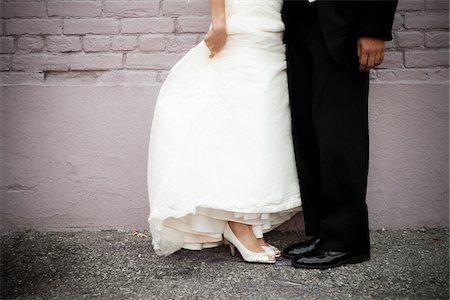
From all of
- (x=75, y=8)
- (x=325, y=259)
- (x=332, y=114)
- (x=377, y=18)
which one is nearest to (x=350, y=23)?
(x=377, y=18)

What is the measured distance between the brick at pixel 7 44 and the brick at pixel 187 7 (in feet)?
2.78

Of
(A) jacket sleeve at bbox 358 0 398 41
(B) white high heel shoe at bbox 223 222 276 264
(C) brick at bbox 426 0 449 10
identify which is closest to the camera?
(A) jacket sleeve at bbox 358 0 398 41

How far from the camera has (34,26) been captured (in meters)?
2.87

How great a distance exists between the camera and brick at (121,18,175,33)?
284 centimetres

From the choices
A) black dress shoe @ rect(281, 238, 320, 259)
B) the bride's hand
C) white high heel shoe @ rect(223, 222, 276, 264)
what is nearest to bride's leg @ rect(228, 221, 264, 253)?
white high heel shoe @ rect(223, 222, 276, 264)

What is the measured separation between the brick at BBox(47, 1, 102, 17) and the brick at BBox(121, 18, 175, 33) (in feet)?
0.53

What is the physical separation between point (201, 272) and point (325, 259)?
566mm

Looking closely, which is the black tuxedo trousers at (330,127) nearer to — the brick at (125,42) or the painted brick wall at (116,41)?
the painted brick wall at (116,41)

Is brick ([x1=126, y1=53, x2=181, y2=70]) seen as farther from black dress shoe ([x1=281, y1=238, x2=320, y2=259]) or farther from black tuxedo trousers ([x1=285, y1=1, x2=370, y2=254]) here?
black dress shoe ([x1=281, y1=238, x2=320, y2=259])

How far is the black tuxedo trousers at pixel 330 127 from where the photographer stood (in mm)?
2367

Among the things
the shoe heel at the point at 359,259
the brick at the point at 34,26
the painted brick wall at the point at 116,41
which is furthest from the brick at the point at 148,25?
the shoe heel at the point at 359,259

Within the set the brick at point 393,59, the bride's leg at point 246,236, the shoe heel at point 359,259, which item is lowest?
the shoe heel at point 359,259

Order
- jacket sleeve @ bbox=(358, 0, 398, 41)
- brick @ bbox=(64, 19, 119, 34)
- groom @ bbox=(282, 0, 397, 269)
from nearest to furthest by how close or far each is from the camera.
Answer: jacket sleeve @ bbox=(358, 0, 398, 41), groom @ bbox=(282, 0, 397, 269), brick @ bbox=(64, 19, 119, 34)

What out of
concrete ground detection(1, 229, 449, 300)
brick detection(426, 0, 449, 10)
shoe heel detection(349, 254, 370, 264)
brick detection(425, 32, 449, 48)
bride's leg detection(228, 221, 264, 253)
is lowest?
concrete ground detection(1, 229, 449, 300)
